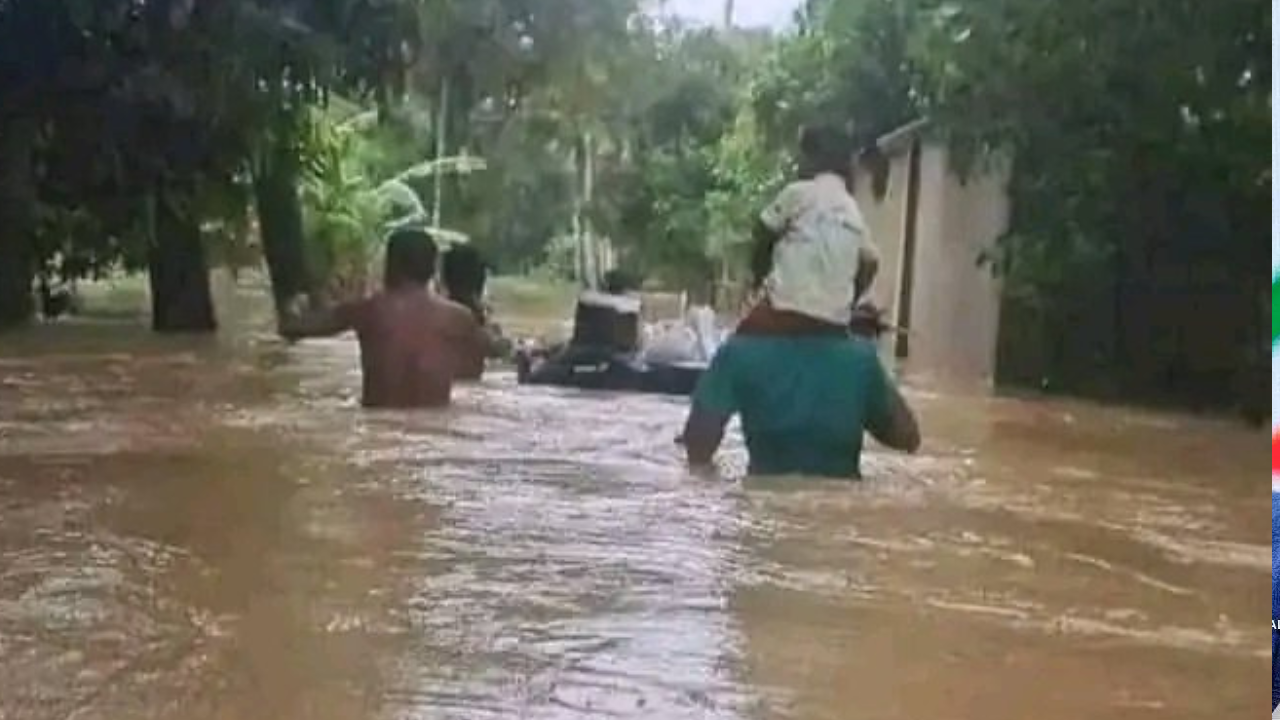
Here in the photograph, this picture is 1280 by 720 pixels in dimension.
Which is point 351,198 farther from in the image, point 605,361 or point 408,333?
point 605,361

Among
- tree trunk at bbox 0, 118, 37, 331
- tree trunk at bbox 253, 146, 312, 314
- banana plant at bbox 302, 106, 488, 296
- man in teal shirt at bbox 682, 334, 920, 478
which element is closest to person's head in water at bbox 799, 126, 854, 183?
man in teal shirt at bbox 682, 334, 920, 478

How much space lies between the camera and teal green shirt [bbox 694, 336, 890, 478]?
182 centimetres

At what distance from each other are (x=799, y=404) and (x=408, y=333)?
1.14ft

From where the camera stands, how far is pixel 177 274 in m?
1.82

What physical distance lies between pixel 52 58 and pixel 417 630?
23.4 inches

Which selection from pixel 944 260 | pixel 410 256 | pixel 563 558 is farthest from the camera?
pixel 944 260

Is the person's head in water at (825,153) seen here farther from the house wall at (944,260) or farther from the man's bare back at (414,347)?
the man's bare back at (414,347)

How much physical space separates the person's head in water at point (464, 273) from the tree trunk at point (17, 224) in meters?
0.35

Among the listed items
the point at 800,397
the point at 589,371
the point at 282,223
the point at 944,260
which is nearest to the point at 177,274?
the point at 282,223

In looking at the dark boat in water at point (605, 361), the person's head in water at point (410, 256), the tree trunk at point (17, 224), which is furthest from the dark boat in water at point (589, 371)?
the tree trunk at point (17, 224)

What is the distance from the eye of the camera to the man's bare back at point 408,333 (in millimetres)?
1825

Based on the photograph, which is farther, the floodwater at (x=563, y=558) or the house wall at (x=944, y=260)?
the house wall at (x=944, y=260)

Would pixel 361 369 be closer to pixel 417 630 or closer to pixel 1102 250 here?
pixel 417 630

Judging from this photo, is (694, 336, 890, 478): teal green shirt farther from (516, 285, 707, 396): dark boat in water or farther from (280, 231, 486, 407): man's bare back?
(280, 231, 486, 407): man's bare back
